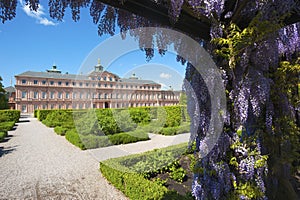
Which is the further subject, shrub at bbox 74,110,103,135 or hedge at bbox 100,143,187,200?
shrub at bbox 74,110,103,135

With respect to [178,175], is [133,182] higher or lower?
higher

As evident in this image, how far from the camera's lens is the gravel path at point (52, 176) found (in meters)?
3.60

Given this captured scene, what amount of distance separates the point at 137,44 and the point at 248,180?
212cm

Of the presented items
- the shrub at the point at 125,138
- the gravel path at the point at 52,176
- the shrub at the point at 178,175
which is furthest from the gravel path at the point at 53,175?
the shrub at the point at 125,138

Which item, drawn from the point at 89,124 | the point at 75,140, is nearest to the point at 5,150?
the point at 75,140

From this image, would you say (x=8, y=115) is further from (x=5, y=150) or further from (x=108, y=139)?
(x=108, y=139)

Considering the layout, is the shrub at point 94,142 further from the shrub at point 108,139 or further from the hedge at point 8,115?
the hedge at point 8,115

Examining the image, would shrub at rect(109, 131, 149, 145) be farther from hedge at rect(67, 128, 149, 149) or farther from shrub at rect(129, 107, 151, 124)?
shrub at rect(129, 107, 151, 124)

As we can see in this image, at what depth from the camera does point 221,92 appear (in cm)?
178

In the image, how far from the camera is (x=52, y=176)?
4520mm

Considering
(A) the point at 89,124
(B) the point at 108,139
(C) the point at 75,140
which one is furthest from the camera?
(A) the point at 89,124

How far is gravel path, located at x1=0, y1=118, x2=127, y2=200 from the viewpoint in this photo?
360 cm

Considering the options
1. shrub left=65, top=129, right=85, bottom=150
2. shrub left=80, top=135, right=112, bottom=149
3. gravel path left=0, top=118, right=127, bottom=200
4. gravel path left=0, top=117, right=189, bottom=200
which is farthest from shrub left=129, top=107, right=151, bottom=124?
gravel path left=0, top=118, right=127, bottom=200

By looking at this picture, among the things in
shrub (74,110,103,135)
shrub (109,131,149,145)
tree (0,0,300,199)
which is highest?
tree (0,0,300,199)
